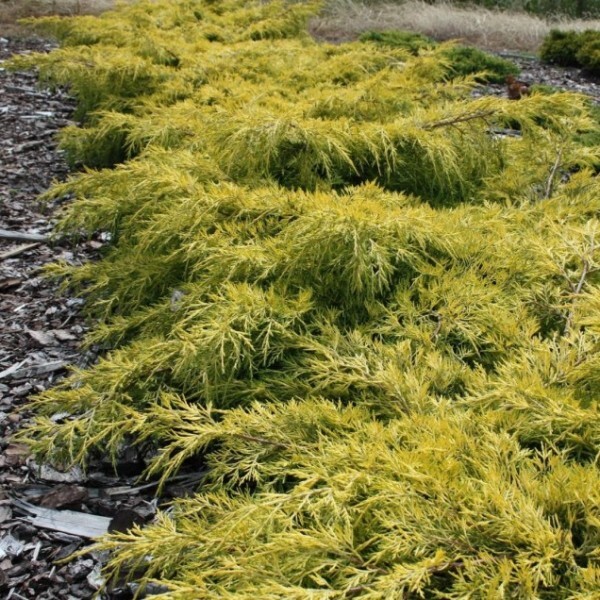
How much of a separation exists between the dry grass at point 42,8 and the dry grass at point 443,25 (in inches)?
157

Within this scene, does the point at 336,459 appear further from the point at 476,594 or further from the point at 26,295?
the point at 26,295

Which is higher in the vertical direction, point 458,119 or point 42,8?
point 458,119

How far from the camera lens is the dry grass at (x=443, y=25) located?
10.8m

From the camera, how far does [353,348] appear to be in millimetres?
2000

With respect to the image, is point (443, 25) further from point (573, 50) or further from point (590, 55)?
point (590, 55)

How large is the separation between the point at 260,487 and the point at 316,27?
1111 centimetres

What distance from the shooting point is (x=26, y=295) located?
347cm

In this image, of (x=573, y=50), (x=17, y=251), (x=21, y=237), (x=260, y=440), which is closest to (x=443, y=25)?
(x=573, y=50)

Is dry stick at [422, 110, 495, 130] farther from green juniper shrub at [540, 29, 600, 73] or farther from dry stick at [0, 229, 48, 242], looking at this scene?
green juniper shrub at [540, 29, 600, 73]

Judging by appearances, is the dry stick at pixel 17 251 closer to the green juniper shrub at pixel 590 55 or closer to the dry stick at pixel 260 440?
the dry stick at pixel 260 440

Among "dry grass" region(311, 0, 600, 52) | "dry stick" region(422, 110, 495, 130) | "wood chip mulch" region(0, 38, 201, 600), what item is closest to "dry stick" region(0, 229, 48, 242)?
"wood chip mulch" region(0, 38, 201, 600)

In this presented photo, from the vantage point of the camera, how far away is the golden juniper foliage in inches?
52.4

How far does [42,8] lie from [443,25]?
681 cm

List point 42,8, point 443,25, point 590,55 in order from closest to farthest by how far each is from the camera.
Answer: point 590,55, point 443,25, point 42,8
